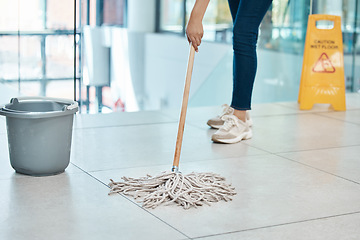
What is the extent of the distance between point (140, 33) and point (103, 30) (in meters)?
0.68

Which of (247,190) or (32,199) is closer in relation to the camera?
(32,199)

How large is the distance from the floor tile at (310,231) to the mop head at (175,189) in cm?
21

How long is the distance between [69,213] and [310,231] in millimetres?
565

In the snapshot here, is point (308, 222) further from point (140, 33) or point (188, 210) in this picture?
point (140, 33)

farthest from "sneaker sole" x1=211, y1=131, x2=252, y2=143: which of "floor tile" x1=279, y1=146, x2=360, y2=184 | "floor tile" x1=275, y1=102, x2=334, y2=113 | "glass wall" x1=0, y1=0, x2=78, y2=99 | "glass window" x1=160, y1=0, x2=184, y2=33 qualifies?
"glass window" x1=160, y1=0, x2=184, y2=33

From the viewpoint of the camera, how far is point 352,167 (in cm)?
190

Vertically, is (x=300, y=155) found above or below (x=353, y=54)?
below

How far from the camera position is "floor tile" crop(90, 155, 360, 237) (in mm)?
1356

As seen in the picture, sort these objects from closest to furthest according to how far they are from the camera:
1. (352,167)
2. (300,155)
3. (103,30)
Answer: (352,167)
(300,155)
(103,30)

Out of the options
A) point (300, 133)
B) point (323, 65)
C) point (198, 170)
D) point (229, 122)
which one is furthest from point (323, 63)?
point (198, 170)

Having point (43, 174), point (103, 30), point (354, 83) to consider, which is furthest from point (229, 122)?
point (103, 30)

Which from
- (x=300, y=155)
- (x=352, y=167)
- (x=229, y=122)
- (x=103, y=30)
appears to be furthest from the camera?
(x=103, y=30)

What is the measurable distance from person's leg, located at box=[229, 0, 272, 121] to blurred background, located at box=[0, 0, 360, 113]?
0.87 m

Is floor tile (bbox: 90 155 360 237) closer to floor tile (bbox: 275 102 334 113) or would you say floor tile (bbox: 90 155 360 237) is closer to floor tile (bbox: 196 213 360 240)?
floor tile (bbox: 196 213 360 240)
